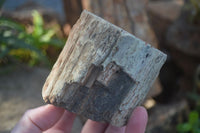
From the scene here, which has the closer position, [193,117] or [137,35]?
[193,117]

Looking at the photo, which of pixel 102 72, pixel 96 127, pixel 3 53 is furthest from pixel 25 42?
pixel 102 72

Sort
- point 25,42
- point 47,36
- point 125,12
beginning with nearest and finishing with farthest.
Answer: point 125,12
point 25,42
point 47,36

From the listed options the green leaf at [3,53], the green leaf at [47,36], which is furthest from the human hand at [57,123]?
the green leaf at [47,36]

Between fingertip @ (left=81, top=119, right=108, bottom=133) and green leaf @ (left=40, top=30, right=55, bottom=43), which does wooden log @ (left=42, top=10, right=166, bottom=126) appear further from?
green leaf @ (left=40, top=30, right=55, bottom=43)

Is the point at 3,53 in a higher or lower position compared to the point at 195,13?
lower

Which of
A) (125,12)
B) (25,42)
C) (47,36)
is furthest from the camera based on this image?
(47,36)

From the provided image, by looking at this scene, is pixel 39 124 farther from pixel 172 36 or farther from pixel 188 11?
pixel 188 11

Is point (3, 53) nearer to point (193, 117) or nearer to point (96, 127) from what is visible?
point (96, 127)

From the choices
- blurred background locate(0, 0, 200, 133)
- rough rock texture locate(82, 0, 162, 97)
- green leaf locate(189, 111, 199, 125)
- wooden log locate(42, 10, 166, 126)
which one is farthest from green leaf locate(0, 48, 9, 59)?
green leaf locate(189, 111, 199, 125)
